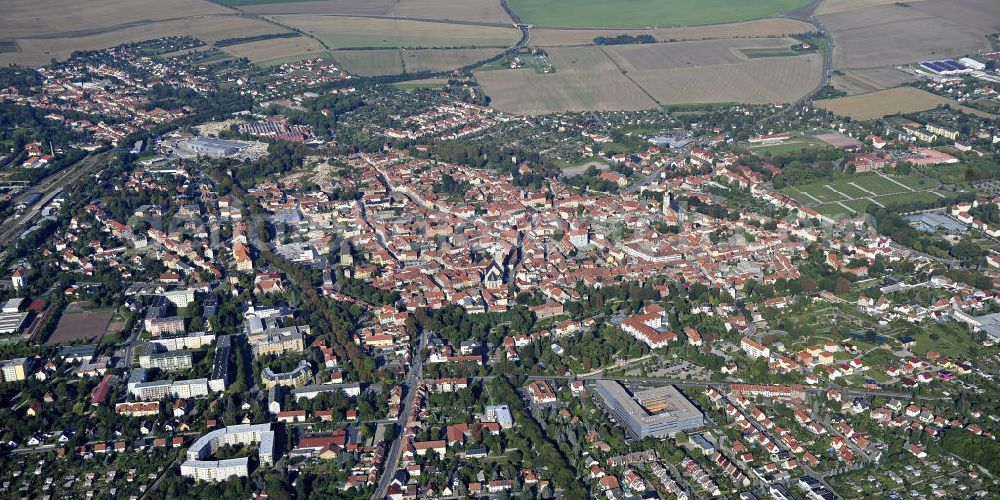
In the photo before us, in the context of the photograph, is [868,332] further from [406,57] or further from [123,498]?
[406,57]

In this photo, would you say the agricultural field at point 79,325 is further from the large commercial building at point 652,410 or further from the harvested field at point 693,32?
the harvested field at point 693,32

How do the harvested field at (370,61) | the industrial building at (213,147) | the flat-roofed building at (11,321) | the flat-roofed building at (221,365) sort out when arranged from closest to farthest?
1. the flat-roofed building at (221,365)
2. the flat-roofed building at (11,321)
3. the industrial building at (213,147)
4. the harvested field at (370,61)

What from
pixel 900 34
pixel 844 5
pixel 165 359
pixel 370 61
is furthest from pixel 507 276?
pixel 844 5

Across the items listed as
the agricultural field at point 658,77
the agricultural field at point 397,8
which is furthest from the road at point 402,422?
the agricultural field at point 397,8

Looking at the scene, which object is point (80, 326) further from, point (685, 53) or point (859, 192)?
point (685, 53)

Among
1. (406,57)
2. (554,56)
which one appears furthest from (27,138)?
(554,56)

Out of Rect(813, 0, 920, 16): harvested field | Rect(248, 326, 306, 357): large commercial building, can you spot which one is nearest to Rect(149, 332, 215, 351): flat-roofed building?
Rect(248, 326, 306, 357): large commercial building
